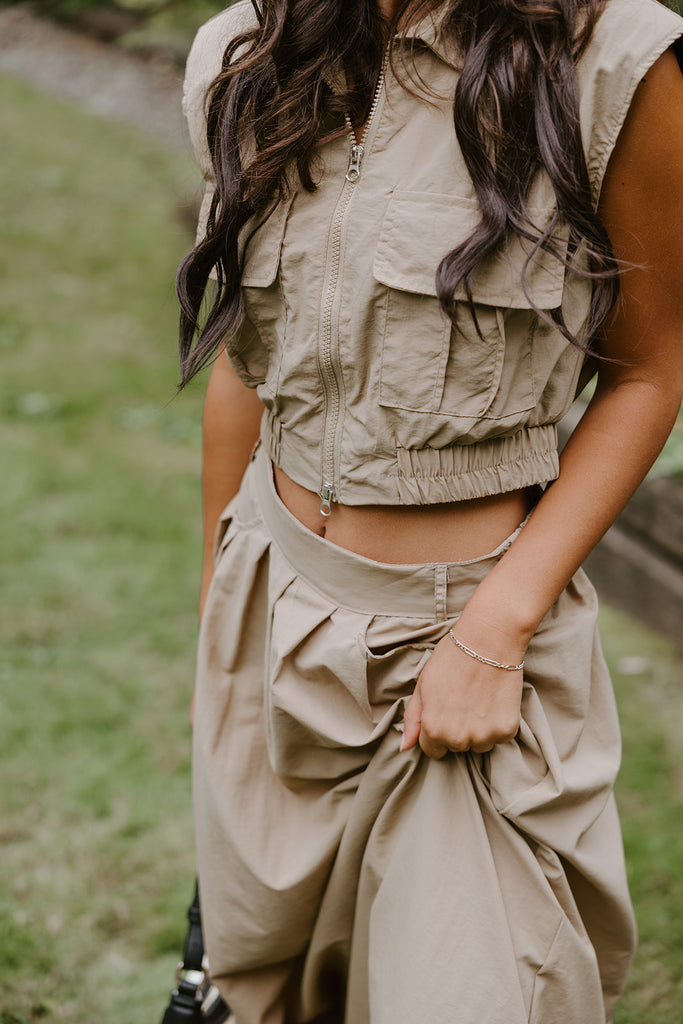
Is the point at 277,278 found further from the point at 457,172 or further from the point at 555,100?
the point at 555,100

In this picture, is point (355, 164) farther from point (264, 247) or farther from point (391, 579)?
point (391, 579)

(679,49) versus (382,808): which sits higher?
(679,49)

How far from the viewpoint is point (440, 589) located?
148 cm

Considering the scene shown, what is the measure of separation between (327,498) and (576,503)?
0.36 metres

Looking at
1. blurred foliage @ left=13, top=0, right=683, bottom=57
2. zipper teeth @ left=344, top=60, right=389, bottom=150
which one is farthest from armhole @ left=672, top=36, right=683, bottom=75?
blurred foliage @ left=13, top=0, right=683, bottom=57

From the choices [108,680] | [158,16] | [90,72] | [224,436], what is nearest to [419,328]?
[224,436]

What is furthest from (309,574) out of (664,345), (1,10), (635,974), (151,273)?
(1,10)

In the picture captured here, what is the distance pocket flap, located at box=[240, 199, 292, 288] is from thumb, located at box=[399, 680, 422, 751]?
0.63 m

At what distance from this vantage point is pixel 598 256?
131cm

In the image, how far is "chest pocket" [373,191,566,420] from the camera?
4.40 ft

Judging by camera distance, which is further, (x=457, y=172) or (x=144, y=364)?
(x=144, y=364)

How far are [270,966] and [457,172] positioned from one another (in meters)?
1.36

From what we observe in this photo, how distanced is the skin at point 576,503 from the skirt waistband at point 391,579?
3 cm

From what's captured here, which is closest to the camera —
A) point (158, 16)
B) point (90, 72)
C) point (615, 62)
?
point (615, 62)
